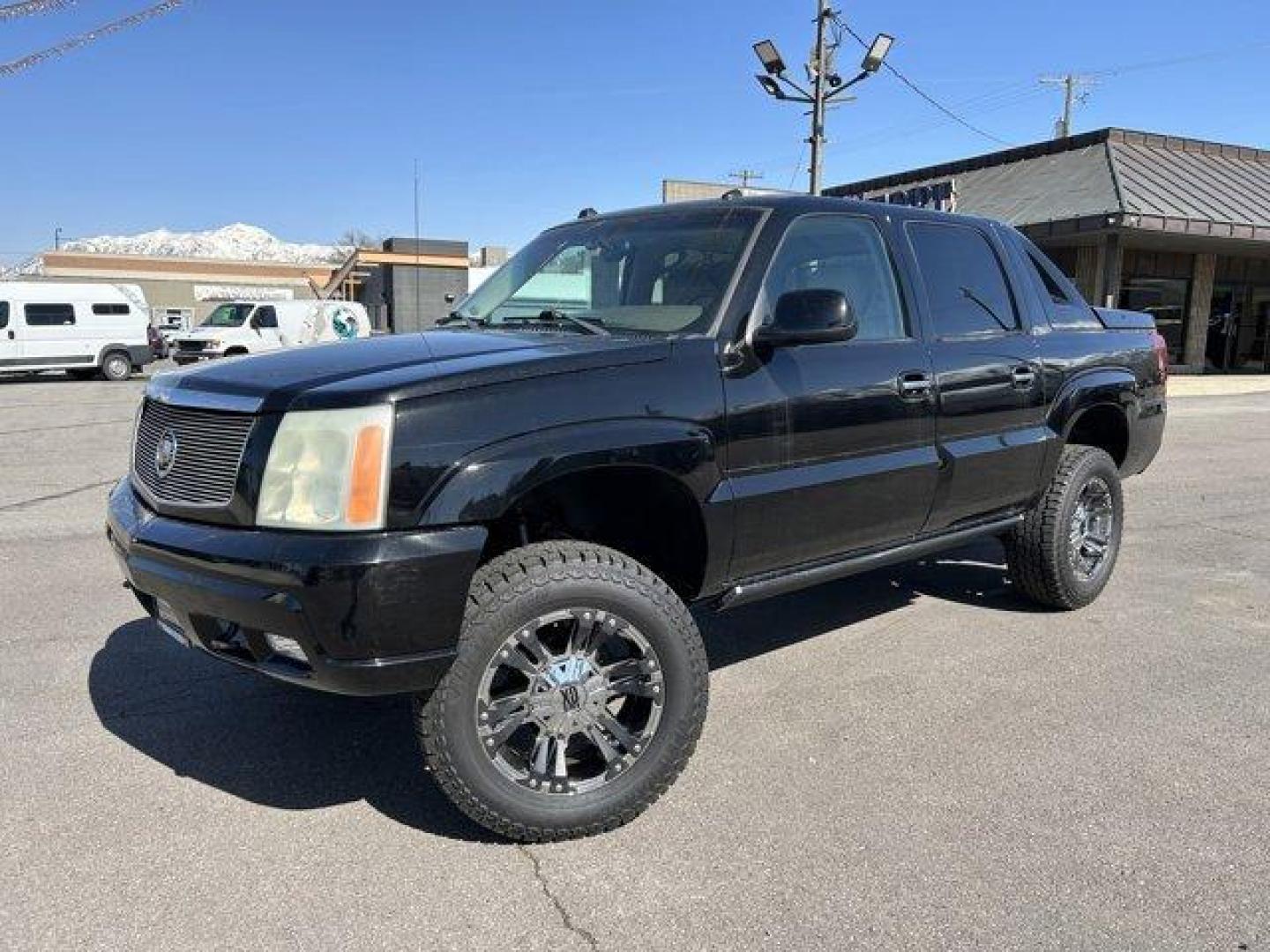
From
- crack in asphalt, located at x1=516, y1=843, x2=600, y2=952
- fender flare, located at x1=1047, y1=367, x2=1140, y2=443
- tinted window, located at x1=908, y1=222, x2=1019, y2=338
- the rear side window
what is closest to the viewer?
crack in asphalt, located at x1=516, y1=843, x2=600, y2=952

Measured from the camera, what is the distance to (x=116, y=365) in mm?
24281

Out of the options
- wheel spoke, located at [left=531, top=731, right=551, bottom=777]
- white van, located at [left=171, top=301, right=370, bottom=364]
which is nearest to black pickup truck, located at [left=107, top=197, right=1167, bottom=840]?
wheel spoke, located at [left=531, top=731, right=551, bottom=777]

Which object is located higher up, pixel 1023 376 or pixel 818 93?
pixel 818 93

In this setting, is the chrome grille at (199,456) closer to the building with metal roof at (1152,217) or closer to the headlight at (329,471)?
the headlight at (329,471)

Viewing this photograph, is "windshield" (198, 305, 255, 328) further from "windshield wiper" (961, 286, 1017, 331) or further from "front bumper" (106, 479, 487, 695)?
"front bumper" (106, 479, 487, 695)

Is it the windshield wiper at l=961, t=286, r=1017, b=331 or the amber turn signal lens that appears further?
the windshield wiper at l=961, t=286, r=1017, b=331

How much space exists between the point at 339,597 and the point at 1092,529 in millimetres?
4243

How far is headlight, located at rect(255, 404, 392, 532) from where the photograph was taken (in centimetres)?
271

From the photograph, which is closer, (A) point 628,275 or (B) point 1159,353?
(A) point 628,275

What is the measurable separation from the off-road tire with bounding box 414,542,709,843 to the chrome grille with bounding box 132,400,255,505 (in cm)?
78

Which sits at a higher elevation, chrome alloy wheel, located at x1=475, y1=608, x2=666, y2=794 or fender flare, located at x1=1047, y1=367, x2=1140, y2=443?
fender flare, located at x1=1047, y1=367, x2=1140, y2=443

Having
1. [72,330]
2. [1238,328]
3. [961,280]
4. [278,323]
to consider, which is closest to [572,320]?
[961,280]

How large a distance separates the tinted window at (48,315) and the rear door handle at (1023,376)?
2415 centimetres

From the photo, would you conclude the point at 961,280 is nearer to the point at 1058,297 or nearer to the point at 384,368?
the point at 1058,297
